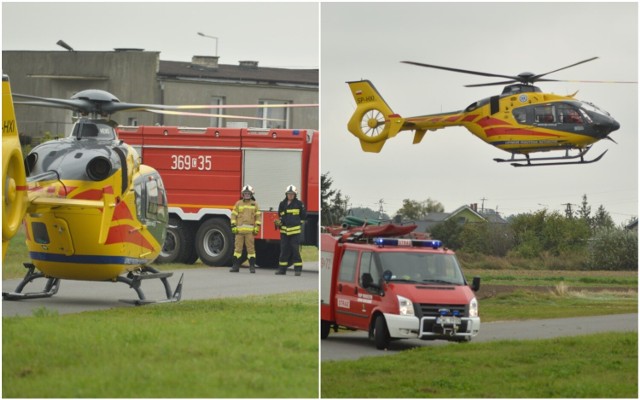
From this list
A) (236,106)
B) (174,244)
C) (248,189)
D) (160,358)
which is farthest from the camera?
(248,189)

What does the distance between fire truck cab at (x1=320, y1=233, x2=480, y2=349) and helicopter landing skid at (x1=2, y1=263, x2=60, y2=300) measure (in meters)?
2.83

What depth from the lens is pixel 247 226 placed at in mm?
18125

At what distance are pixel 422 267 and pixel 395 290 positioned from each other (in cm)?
43

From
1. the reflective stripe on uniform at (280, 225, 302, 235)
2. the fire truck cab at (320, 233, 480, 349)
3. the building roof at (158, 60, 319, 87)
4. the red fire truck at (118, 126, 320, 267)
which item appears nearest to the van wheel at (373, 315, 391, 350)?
the fire truck cab at (320, 233, 480, 349)

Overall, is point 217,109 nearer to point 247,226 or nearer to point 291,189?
point 291,189

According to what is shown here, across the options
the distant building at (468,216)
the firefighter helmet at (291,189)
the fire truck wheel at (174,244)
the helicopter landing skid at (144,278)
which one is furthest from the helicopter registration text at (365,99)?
the fire truck wheel at (174,244)

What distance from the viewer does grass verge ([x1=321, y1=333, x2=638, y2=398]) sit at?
457 inches

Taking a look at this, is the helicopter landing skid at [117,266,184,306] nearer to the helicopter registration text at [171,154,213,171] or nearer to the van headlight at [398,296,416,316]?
the helicopter registration text at [171,154,213,171]

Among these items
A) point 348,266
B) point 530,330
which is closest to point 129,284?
point 348,266

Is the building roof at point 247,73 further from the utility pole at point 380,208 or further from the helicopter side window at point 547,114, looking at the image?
the helicopter side window at point 547,114

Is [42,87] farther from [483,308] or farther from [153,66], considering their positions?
[483,308]

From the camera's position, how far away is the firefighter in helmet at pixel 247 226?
17922 millimetres

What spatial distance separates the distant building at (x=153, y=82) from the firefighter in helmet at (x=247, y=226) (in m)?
4.56

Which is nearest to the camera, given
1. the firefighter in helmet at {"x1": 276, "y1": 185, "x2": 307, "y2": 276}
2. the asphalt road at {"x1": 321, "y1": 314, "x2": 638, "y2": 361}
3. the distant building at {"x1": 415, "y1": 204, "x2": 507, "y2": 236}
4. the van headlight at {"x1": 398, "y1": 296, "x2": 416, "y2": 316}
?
the distant building at {"x1": 415, "y1": 204, "x2": 507, "y2": 236}
